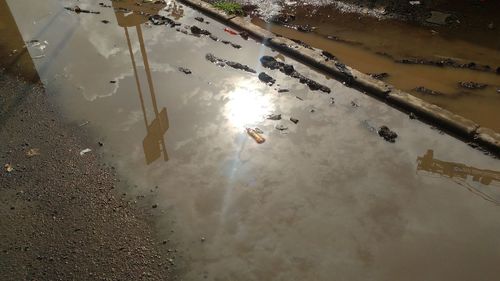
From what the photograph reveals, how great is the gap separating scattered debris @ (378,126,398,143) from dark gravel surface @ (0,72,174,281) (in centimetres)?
304

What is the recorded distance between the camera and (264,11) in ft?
26.6

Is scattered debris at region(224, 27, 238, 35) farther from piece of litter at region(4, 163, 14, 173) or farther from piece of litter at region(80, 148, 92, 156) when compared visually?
piece of litter at region(4, 163, 14, 173)

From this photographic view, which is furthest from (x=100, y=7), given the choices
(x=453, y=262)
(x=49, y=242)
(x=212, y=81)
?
(x=453, y=262)

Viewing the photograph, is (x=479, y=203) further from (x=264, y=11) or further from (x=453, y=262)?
(x=264, y=11)

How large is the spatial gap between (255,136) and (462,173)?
8.20ft

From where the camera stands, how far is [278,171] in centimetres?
424

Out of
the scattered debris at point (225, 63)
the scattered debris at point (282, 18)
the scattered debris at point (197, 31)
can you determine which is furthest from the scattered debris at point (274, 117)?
the scattered debris at point (282, 18)

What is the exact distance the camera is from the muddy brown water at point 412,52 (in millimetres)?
5465

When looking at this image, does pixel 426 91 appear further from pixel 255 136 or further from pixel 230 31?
pixel 230 31

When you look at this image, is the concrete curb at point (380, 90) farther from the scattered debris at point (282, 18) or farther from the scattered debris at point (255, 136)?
the scattered debris at point (255, 136)

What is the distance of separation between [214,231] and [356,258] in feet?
4.56

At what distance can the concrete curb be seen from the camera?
4613 mm

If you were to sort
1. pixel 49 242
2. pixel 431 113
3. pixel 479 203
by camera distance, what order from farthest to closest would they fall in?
1. pixel 431 113
2. pixel 479 203
3. pixel 49 242

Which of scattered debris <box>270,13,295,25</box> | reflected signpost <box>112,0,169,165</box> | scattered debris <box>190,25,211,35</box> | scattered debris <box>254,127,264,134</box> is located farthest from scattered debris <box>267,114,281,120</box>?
scattered debris <box>270,13,295,25</box>
